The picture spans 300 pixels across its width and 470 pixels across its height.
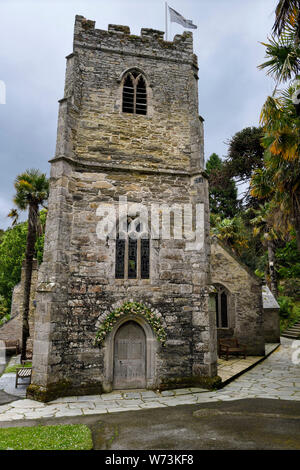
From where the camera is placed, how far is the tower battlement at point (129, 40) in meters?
10.8

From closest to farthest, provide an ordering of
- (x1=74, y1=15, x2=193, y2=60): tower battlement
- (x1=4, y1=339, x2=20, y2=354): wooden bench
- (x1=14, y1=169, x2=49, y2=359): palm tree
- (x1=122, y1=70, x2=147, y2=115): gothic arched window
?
(x1=74, y1=15, x2=193, y2=60): tower battlement
(x1=122, y1=70, x2=147, y2=115): gothic arched window
(x1=14, y1=169, x2=49, y2=359): palm tree
(x1=4, y1=339, x2=20, y2=354): wooden bench

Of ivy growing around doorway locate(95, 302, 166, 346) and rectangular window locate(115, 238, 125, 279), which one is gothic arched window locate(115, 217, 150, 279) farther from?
ivy growing around doorway locate(95, 302, 166, 346)

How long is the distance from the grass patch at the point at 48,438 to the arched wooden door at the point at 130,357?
9.57 ft

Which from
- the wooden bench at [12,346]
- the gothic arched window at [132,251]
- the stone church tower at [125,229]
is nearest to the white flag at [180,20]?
the stone church tower at [125,229]

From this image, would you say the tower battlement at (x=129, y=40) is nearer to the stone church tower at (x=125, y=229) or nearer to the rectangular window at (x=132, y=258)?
the stone church tower at (x=125, y=229)

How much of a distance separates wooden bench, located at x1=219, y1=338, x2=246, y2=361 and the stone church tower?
4.28 m

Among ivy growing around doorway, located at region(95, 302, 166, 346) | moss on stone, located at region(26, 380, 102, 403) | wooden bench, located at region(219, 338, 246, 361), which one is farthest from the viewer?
wooden bench, located at region(219, 338, 246, 361)

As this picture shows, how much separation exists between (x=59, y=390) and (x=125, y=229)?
502 centimetres

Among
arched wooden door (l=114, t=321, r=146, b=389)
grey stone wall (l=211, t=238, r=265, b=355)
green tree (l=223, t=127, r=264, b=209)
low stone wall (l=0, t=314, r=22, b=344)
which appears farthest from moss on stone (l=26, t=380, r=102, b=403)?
green tree (l=223, t=127, r=264, b=209)

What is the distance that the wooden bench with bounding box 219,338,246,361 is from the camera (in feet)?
42.7

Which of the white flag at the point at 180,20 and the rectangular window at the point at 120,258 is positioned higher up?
the white flag at the point at 180,20

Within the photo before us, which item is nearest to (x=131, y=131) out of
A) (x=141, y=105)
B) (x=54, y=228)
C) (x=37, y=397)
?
(x=141, y=105)

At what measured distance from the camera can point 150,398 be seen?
27.0 ft
